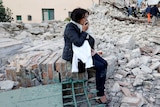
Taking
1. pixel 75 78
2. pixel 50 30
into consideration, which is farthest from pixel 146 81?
pixel 50 30

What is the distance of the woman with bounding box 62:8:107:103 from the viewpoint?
102 inches

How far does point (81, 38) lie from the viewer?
102 inches

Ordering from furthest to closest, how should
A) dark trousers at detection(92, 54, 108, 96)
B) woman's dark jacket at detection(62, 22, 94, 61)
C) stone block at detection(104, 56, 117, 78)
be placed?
stone block at detection(104, 56, 117, 78) → dark trousers at detection(92, 54, 108, 96) → woman's dark jacket at detection(62, 22, 94, 61)

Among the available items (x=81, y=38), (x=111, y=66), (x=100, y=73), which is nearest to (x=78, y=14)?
(x=81, y=38)

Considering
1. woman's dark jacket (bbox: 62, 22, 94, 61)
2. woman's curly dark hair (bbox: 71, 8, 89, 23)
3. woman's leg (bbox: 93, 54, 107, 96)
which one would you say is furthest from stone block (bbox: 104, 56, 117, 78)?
woman's curly dark hair (bbox: 71, 8, 89, 23)

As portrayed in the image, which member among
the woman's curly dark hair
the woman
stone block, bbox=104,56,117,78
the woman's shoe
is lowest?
the woman's shoe

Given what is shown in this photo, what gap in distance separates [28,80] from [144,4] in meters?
17.0

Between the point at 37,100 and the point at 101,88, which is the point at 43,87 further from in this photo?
the point at 101,88

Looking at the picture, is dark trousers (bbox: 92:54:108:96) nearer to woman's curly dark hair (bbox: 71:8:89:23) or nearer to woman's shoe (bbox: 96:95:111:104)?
woman's shoe (bbox: 96:95:111:104)

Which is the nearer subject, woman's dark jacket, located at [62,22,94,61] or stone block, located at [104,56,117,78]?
woman's dark jacket, located at [62,22,94,61]

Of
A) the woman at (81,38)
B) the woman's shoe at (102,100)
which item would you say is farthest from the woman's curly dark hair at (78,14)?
the woman's shoe at (102,100)

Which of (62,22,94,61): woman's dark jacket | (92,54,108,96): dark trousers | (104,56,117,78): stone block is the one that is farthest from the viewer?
(104,56,117,78): stone block

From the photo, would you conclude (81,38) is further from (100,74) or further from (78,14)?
(100,74)

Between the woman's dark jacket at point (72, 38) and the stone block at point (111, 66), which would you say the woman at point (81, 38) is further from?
the stone block at point (111, 66)
